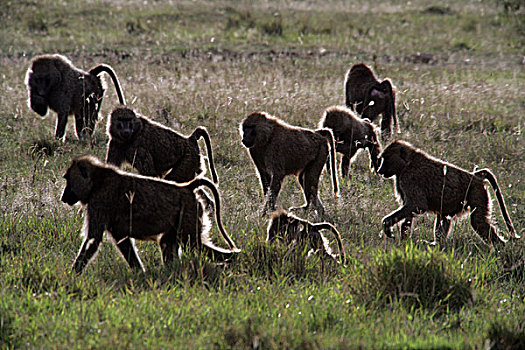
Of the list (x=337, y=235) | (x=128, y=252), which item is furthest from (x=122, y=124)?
(x=337, y=235)

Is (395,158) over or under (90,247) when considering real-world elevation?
over

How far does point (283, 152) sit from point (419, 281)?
285cm

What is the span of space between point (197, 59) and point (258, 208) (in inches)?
390

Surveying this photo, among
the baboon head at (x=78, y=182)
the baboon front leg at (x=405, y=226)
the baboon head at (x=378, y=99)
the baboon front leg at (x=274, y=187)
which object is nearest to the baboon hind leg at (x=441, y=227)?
the baboon front leg at (x=405, y=226)

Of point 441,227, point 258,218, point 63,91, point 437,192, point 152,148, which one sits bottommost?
point 441,227

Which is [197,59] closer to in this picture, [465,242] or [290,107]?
[290,107]

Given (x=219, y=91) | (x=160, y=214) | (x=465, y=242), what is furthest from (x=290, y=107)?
(x=160, y=214)

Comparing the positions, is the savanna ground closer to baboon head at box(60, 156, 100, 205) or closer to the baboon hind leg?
the baboon hind leg

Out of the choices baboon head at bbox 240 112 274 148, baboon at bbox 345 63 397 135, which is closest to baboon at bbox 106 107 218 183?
baboon head at bbox 240 112 274 148

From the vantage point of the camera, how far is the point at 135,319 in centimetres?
400

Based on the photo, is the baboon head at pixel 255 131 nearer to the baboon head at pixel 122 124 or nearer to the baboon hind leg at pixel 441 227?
the baboon head at pixel 122 124

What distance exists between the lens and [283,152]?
716 centimetres

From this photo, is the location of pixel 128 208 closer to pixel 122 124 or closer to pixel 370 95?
pixel 122 124

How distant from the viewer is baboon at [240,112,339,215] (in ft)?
23.3
